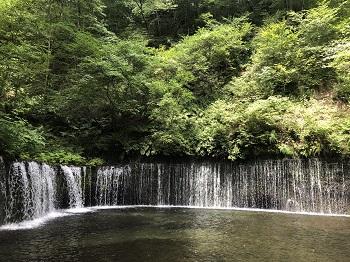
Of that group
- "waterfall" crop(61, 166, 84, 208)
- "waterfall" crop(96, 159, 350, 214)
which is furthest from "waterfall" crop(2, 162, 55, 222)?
"waterfall" crop(96, 159, 350, 214)

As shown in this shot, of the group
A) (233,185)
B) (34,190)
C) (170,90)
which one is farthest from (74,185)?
(170,90)

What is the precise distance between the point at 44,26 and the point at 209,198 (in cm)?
1171

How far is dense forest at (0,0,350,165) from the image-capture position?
16.2 metres

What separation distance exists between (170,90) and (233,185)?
6.08 m

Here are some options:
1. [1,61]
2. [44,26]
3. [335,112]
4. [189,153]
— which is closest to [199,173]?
[189,153]

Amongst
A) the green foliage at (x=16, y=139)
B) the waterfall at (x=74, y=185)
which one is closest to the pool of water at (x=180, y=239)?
the waterfall at (x=74, y=185)

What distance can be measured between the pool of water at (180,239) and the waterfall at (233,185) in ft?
6.02

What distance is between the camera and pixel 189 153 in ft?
57.9

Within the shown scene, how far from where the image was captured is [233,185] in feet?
54.6

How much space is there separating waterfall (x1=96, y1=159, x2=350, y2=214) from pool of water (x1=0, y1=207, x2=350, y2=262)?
184cm

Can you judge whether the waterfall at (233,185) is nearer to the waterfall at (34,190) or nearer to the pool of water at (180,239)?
the waterfall at (34,190)

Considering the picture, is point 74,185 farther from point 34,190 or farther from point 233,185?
point 233,185

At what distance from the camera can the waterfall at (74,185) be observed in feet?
51.0

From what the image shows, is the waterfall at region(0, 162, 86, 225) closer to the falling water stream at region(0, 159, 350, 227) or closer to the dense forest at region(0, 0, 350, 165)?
the falling water stream at region(0, 159, 350, 227)
